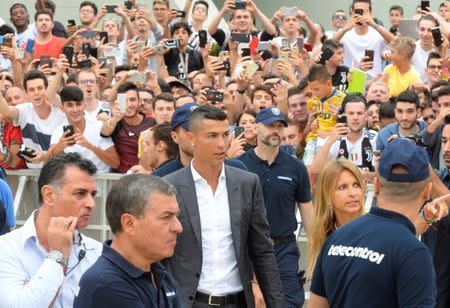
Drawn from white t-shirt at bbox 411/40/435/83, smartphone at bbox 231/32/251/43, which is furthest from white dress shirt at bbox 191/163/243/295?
white t-shirt at bbox 411/40/435/83

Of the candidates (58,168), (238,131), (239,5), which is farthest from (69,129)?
(58,168)

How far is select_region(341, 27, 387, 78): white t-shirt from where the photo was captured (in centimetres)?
1548

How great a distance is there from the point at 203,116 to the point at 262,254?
39.4 inches

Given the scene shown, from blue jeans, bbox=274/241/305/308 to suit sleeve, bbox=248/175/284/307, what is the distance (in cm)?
176

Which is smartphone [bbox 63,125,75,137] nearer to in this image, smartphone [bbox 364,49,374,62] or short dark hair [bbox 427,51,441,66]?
smartphone [bbox 364,49,374,62]

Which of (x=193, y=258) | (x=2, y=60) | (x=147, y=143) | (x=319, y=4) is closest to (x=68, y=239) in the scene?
(x=193, y=258)

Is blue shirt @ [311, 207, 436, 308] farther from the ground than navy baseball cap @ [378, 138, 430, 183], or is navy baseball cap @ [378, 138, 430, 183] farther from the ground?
navy baseball cap @ [378, 138, 430, 183]

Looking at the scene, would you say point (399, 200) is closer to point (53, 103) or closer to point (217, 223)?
point (217, 223)

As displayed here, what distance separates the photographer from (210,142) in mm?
7770

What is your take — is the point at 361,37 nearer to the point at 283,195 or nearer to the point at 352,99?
the point at 352,99

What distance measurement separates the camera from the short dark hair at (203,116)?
7.86m

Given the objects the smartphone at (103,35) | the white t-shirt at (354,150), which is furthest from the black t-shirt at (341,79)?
the smartphone at (103,35)

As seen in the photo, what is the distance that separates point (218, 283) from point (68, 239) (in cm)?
216

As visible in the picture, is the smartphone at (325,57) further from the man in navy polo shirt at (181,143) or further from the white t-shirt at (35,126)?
the man in navy polo shirt at (181,143)
